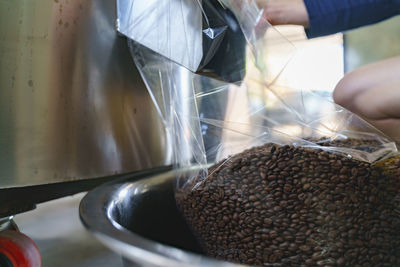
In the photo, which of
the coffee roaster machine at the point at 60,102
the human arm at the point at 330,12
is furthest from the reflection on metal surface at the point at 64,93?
the human arm at the point at 330,12

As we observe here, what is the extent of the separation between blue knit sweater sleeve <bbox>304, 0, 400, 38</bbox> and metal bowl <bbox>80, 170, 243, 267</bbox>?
0.26m

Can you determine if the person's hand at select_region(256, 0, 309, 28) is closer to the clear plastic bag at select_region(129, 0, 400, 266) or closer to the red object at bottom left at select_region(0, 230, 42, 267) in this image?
the clear plastic bag at select_region(129, 0, 400, 266)

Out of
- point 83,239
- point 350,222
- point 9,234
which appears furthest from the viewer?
point 83,239

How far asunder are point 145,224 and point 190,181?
106mm

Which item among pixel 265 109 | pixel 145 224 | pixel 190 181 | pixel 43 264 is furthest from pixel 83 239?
pixel 265 109

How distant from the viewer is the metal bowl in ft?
0.69

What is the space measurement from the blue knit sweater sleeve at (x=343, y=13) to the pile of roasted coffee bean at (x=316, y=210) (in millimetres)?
207

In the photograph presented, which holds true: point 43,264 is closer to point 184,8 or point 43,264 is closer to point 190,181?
point 190,181

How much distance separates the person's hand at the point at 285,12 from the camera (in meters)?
0.40

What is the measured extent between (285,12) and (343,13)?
0.29 feet

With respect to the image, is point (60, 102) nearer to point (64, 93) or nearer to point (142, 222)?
point (64, 93)

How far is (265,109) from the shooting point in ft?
→ 1.07

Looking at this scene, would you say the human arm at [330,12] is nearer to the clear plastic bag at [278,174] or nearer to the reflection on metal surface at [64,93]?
the clear plastic bag at [278,174]

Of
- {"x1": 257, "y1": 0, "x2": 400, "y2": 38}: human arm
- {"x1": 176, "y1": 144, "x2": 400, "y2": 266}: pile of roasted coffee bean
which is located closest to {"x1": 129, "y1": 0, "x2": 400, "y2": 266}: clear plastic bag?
{"x1": 176, "y1": 144, "x2": 400, "y2": 266}: pile of roasted coffee bean
